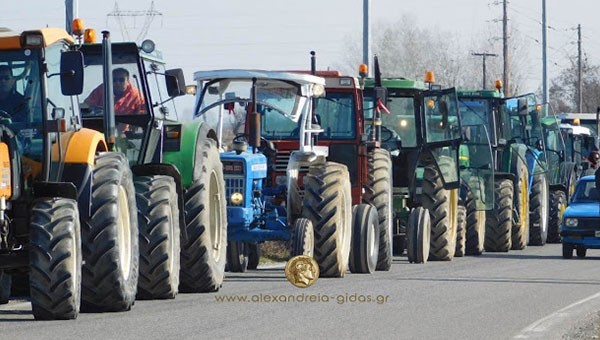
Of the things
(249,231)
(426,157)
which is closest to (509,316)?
(249,231)

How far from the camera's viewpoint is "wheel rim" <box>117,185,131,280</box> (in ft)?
48.6

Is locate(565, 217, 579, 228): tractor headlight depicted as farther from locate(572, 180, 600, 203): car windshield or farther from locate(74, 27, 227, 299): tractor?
locate(74, 27, 227, 299): tractor

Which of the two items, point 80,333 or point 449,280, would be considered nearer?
point 80,333

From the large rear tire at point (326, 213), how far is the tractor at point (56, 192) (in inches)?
218

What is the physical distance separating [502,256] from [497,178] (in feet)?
9.75

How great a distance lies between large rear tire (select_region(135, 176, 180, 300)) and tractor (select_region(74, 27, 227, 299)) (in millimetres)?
44

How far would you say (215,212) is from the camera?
1855cm

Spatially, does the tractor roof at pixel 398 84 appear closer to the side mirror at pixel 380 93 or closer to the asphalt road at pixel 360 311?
the side mirror at pixel 380 93

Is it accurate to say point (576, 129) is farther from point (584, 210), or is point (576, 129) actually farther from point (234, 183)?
point (234, 183)

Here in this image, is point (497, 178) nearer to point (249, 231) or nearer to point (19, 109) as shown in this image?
point (249, 231)

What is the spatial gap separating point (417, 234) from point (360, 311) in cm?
981

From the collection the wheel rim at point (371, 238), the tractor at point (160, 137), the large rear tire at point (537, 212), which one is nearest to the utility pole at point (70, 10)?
the wheel rim at point (371, 238)

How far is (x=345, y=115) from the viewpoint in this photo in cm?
2316

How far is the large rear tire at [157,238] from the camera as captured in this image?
15.9 meters
